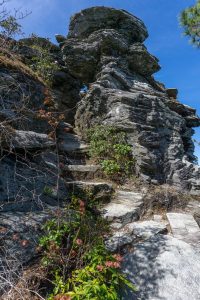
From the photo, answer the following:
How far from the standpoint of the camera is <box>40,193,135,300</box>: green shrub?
399cm

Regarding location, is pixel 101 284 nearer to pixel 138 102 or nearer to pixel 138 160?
pixel 138 160

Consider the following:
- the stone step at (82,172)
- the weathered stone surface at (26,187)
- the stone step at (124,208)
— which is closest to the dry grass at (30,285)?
the weathered stone surface at (26,187)

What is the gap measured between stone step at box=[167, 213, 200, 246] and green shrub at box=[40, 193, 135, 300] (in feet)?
5.79

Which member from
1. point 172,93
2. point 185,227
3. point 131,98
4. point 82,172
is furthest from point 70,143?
point 172,93

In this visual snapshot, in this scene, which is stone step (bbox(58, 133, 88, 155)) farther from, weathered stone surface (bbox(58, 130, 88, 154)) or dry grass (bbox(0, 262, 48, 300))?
dry grass (bbox(0, 262, 48, 300))

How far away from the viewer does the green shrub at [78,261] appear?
13.1ft

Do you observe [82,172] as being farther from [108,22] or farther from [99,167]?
[108,22]

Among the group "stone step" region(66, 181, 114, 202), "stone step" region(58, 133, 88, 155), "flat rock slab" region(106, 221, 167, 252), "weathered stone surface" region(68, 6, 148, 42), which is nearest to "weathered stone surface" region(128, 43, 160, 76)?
"weathered stone surface" region(68, 6, 148, 42)

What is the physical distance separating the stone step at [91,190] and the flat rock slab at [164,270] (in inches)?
81.9

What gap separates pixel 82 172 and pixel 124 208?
213 cm

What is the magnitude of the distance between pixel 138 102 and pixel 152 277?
24.6 feet

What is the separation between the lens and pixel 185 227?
6.50 m

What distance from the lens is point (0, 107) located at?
27.0 feet

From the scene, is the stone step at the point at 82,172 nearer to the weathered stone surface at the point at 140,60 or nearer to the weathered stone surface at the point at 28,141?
the weathered stone surface at the point at 28,141
